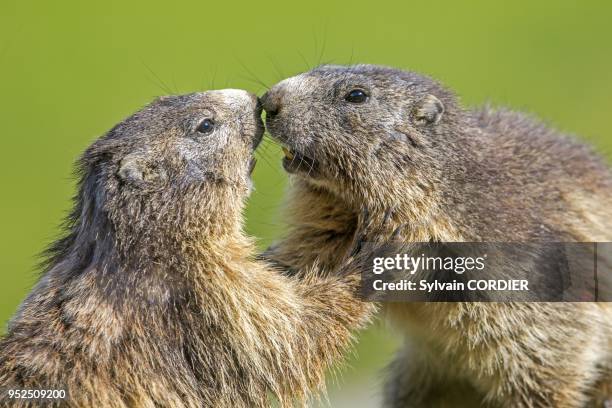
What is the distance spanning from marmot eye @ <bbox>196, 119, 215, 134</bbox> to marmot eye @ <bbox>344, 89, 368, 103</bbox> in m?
1.16

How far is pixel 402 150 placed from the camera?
28.6 feet

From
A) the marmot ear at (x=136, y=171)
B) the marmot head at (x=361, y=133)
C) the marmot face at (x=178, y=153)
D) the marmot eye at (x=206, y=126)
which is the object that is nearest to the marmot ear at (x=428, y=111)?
the marmot head at (x=361, y=133)

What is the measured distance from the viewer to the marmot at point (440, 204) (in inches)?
340

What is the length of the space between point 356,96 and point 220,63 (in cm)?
1499

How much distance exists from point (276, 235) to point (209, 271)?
5.28 feet

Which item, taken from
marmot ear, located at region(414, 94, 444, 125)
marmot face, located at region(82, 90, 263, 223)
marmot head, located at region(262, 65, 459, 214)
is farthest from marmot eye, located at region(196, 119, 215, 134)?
marmot ear, located at region(414, 94, 444, 125)

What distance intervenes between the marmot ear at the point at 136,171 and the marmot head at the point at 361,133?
1.10 m

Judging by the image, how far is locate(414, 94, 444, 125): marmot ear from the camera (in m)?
8.93

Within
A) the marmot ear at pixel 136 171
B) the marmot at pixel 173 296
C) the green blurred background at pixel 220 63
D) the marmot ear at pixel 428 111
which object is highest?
the green blurred background at pixel 220 63

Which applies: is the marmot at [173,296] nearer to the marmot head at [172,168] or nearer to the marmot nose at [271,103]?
the marmot head at [172,168]
